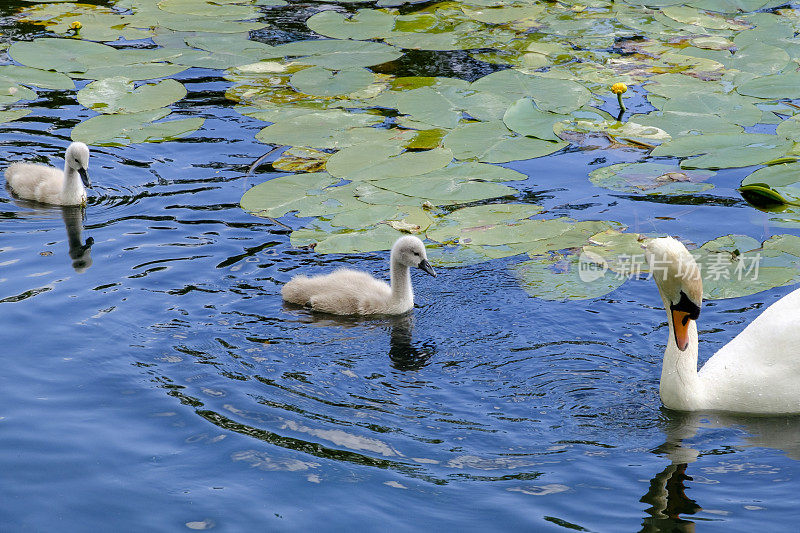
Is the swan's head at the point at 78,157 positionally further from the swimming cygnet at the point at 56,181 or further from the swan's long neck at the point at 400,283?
the swan's long neck at the point at 400,283

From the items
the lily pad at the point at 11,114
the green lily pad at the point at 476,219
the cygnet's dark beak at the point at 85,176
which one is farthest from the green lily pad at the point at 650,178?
the lily pad at the point at 11,114

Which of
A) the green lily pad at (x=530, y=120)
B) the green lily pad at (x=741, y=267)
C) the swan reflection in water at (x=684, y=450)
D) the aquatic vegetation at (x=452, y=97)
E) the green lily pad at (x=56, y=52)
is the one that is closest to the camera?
the swan reflection in water at (x=684, y=450)

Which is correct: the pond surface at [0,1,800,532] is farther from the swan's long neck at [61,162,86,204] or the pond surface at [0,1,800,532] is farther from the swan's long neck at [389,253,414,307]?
the swan's long neck at [61,162,86,204]

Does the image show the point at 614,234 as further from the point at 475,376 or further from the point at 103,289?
the point at 103,289

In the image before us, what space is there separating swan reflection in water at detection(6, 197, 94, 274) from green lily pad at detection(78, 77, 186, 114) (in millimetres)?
1581

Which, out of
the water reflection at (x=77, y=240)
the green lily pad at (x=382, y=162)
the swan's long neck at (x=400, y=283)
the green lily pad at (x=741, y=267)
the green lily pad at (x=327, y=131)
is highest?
the green lily pad at (x=327, y=131)

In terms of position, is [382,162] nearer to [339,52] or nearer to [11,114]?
[339,52]

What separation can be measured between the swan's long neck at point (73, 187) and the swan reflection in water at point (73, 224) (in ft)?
0.28


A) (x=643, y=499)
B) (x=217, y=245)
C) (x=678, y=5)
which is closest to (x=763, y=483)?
(x=643, y=499)

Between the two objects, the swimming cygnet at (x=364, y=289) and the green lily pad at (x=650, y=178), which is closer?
the swimming cygnet at (x=364, y=289)

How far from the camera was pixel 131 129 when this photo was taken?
9062 millimetres

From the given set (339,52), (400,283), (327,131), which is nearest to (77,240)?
(327,131)

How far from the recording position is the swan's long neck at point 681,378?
5.21 meters

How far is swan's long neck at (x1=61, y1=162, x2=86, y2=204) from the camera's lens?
8.13 m
